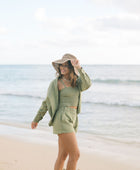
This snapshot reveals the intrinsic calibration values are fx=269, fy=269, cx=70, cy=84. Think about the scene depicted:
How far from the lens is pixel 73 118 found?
3160mm

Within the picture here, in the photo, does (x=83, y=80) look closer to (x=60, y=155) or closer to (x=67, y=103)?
(x=67, y=103)

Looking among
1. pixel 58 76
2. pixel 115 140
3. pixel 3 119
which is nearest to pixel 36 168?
pixel 58 76

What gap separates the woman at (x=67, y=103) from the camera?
120 inches

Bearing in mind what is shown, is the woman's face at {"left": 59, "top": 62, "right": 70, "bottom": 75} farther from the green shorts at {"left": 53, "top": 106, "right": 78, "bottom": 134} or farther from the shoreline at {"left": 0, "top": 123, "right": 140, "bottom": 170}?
the shoreline at {"left": 0, "top": 123, "right": 140, "bottom": 170}

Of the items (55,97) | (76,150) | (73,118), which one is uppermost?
(55,97)

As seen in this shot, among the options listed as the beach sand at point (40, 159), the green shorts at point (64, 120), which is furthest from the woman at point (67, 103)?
the beach sand at point (40, 159)

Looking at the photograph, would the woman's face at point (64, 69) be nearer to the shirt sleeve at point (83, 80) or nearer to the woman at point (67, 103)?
the woman at point (67, 103)

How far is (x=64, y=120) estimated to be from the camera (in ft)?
10.0

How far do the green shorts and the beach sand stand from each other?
5.03 feet

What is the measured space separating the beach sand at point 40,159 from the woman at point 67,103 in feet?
4.47

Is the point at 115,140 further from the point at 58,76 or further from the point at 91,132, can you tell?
the point at 58,76

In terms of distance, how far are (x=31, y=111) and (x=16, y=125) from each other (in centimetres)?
256

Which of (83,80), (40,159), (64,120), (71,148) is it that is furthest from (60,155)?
(40,159)

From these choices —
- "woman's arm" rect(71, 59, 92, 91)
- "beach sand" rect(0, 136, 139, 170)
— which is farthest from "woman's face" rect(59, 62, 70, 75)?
"beach sand" rect(0, 136, 139, 170)
